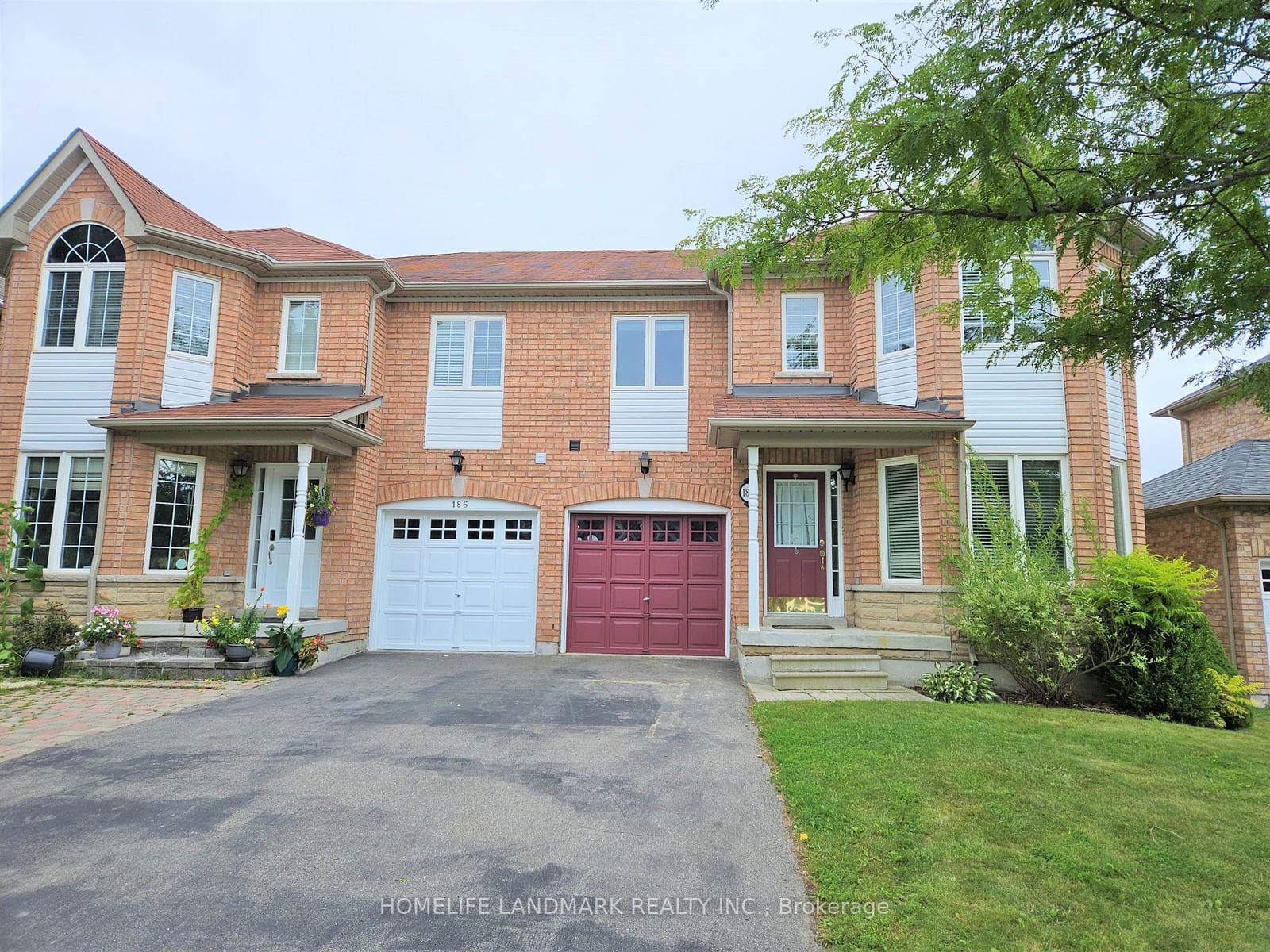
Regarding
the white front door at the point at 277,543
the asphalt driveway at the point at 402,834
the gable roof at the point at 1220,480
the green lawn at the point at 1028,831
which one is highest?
the gable roof at the point at 1220,480

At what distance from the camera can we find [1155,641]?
26.3 ft

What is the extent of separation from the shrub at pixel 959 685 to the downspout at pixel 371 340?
30.8 feet

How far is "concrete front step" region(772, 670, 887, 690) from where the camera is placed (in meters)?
8.29

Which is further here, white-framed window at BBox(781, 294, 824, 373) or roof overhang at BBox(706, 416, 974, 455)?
white-framed window at BBox(781, 294, 824, 373)

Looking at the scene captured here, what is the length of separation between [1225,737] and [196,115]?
3644 centimetres

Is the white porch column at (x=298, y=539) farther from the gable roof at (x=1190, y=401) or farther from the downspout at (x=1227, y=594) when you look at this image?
the gable roof at (x=1190, y=401)

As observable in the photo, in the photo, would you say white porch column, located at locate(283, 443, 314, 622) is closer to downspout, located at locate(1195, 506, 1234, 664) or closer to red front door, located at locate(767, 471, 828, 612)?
red front door, located at locate(767, 471, 828, 612)

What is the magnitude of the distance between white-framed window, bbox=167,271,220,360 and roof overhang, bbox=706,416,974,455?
806cm

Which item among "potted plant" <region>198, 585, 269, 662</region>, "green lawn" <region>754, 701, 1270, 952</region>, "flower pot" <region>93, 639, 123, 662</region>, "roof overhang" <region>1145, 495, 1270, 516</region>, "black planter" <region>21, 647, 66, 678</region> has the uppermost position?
"roof overhang" <region>1145, 495, 1270, 516</region>

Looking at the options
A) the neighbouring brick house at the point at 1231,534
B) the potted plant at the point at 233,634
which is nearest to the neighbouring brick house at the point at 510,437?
the potted plant at the point at 233,634

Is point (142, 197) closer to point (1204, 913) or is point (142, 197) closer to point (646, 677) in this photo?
point (646, 677)

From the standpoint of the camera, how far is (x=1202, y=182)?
371 centimetres

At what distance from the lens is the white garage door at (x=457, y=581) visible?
11320 millimetres

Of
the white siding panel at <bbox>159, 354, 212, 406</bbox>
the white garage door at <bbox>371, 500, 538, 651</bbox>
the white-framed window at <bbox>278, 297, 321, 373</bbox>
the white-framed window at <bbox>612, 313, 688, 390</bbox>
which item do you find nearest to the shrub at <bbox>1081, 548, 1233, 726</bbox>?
the white-framed window at <bbox>612, 313, 688, 390</bbox>
